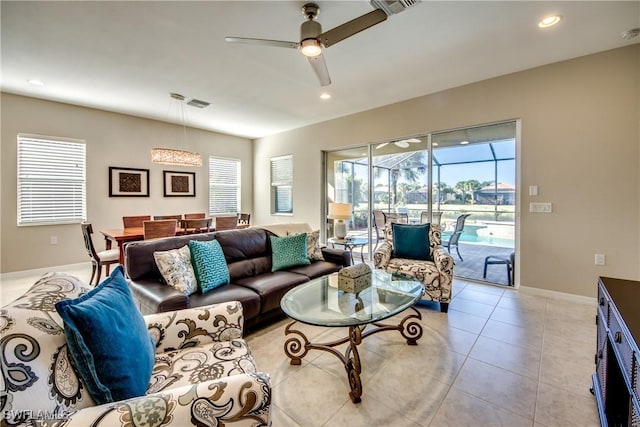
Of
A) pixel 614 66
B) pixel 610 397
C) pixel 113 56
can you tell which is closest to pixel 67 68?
pixel 113 56

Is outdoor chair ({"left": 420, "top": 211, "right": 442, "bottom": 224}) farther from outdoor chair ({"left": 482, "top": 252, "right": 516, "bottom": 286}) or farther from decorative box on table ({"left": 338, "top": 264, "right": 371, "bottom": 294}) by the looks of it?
decorative box on table ({"left": 338, "top": 264, "right": 371, "bottom": 294})

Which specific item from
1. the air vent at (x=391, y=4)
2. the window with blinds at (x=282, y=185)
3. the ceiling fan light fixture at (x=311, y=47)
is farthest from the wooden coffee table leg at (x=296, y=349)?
the window with blinds at (x=282, y=185)

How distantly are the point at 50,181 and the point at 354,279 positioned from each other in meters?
5.43

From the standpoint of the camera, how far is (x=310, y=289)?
2.40 metres

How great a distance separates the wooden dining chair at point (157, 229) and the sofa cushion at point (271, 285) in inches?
73.0

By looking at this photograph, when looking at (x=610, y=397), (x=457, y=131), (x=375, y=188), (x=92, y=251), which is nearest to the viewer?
(x=610, y=397)

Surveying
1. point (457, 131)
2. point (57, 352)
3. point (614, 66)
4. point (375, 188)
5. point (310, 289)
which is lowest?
point (310, 289)

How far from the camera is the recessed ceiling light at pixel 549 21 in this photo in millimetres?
2537

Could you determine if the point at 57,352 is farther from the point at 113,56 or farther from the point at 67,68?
the point at 67,68

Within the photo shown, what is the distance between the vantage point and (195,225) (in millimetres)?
4383

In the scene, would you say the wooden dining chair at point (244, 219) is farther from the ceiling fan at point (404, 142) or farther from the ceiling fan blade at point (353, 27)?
the ceiling fan blade at point (353, 27)

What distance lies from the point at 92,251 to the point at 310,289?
Result: 10.8 ft

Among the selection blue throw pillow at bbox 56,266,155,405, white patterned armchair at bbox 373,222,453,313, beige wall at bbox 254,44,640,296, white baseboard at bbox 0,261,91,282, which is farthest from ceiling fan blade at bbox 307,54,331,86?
white baseboard at bbox 0,261,91,282

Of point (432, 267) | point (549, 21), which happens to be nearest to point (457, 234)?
point (432, 267)
